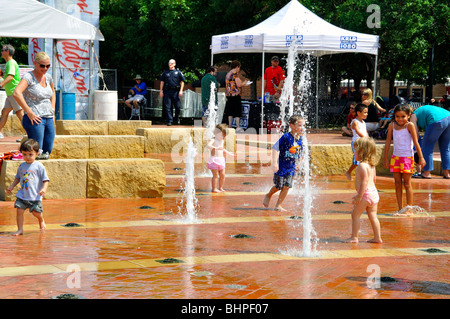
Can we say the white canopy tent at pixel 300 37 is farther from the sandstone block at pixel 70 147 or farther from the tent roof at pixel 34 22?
the sandstone block at pixel 70 147

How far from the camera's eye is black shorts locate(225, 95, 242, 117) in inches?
751

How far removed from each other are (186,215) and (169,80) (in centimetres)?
1321

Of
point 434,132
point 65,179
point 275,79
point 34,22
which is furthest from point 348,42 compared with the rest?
point 65,179

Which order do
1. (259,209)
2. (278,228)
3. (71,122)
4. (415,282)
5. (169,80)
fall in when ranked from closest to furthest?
(415,282) → (278,228) → (259,209) → (71,122) → (169,80)

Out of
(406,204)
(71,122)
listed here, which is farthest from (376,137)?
(406,204)

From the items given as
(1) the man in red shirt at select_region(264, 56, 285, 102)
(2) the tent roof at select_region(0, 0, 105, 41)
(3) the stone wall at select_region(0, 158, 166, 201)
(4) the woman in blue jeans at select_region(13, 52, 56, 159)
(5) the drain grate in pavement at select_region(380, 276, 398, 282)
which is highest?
(2) the tent roof at select_region(0, 0, 105, 41)

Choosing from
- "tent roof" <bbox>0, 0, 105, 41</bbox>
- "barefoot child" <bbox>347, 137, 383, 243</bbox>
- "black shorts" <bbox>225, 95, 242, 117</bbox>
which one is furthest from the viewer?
"black shorts" <bbox>225, 95, 242, 117</bbox>

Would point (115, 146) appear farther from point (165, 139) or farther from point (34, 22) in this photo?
point (34, 22)

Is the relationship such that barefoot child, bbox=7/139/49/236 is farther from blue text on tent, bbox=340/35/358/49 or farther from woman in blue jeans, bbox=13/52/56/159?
blue text on tent, bbox=340/35/358/49

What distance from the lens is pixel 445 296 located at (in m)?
5.14

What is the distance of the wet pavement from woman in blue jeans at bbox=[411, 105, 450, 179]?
2683 millimetres

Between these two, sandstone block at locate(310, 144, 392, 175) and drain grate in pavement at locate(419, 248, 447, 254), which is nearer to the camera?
drain grate in pavement at locate(419, 248, 447, 254)

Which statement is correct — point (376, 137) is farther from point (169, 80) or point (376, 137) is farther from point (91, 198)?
point (91, 198)

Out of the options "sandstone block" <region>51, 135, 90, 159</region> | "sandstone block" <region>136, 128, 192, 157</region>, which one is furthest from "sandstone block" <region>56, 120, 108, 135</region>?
A: "sandstone block" <region>51, 135, 90, 159</region>
